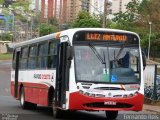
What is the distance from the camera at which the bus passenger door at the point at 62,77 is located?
1614cm

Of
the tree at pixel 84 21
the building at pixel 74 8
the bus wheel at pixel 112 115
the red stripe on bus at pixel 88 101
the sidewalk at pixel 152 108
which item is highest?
the building at pixel 74 8

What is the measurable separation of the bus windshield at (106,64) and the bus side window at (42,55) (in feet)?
8.85

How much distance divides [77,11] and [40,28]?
19478 mm

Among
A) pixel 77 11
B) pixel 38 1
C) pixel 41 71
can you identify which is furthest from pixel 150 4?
pixel 41 71

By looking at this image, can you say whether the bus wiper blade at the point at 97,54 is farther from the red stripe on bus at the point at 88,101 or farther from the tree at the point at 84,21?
the tree at the point at 84,21

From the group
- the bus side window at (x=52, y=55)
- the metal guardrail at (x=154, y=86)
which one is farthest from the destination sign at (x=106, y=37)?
the metal guardrail at (x=154, y=86)

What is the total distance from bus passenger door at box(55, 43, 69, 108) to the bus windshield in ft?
1.55

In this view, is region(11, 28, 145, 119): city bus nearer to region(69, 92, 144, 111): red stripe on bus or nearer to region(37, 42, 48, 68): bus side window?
region(69, 92, 144, 111): red stripe on bus

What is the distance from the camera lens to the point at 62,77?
1642 cm

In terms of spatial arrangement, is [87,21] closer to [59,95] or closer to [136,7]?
[136,7]

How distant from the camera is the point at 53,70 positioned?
1739cm

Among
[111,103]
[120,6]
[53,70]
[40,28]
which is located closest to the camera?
[111,103]

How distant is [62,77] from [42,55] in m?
A: 2.69

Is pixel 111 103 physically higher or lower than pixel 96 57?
lower
